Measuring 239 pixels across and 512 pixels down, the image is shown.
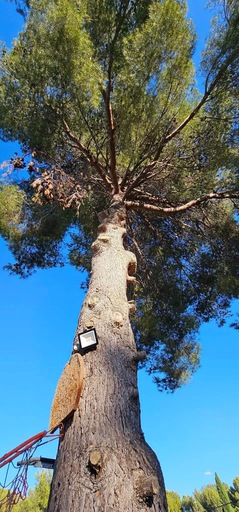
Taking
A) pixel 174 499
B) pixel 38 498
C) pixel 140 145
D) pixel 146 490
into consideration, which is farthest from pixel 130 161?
pixel 174 499

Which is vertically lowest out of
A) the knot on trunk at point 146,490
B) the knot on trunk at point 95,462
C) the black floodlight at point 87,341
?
the knot on trunk at point 146,490

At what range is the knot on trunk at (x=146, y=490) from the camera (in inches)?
53.2

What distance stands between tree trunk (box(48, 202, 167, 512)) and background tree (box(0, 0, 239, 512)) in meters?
0.02

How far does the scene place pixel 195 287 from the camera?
5.80 meters

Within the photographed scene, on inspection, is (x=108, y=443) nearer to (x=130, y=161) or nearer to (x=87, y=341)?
(x=87, y=341)

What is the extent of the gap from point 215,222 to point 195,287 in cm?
109

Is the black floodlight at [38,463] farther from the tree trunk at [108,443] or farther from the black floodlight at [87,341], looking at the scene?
the black floodlight at [87,341]

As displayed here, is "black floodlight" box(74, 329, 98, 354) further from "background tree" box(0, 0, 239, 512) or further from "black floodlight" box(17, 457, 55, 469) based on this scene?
"black floodlight" box(17, 457, 55, 469)

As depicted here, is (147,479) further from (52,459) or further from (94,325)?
(94,325)

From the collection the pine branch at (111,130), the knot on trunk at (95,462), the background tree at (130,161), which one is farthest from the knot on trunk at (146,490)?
the pine branch at (111,130)

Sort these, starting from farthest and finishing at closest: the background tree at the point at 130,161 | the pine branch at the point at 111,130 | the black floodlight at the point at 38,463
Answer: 1. the pine branch at the point at 111,130
2. the background tree at the point at 130,161
3. the black floodlight at the point at 38,463

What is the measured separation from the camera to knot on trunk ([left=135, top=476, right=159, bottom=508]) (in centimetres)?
135

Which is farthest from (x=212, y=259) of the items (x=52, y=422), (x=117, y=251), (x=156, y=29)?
(x=52, y=422)

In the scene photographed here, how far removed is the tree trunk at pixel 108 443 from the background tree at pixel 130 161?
0.02 metres
